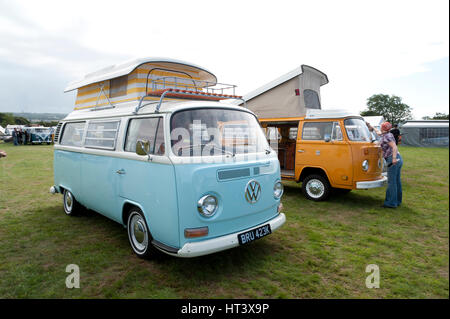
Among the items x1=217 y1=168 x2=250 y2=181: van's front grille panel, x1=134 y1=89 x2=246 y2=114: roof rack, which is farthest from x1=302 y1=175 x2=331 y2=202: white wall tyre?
x1=217 y1=168 x2=250 y2=181: van's front grille panel

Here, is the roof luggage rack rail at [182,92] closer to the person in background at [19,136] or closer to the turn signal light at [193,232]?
the turn signal light at [193,232]

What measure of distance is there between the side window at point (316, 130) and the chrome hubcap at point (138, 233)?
16.4ft

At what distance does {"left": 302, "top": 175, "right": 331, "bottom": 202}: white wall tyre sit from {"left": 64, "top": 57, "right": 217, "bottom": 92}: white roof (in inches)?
141

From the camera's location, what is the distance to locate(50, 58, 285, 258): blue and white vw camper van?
330cm

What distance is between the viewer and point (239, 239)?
3.52 meters

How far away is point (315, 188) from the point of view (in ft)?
24.2

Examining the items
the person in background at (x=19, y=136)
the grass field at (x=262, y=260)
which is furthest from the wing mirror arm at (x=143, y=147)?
the person in background at (x=19, y=136)

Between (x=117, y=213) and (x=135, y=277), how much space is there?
117 cm

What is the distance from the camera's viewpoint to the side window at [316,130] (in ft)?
23.3

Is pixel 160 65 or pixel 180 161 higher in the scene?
pixel 160 65

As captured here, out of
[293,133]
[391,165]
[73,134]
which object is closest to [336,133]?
[391,165]
